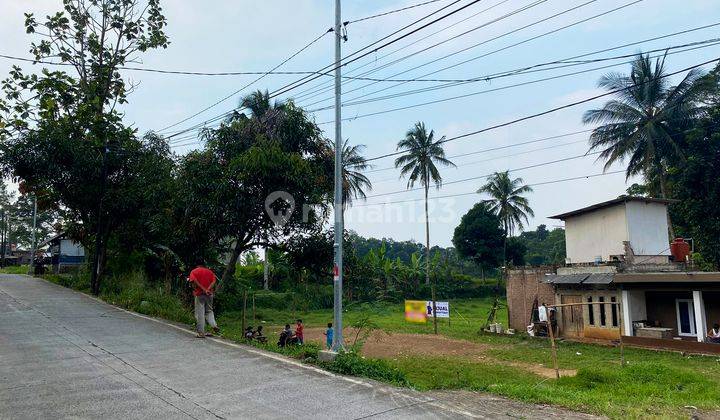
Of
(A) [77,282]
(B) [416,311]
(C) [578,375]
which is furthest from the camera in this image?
(B) [416,311]

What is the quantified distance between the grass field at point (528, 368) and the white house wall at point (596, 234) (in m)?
4.44

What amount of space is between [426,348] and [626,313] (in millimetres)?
8011

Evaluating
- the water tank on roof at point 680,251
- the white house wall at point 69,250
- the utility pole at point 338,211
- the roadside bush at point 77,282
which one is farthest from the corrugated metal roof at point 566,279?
the white house wall at point 69,250

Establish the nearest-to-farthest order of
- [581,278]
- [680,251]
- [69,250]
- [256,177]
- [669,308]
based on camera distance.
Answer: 1. [256,177]
2. [669,308]
3. [680,251]
4. [581,278]
5. [69,250]

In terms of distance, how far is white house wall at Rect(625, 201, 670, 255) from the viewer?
21.7 meters

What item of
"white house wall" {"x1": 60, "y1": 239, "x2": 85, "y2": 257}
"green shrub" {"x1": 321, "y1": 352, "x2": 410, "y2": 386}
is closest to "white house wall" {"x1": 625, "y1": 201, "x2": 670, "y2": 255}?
"green shrub" {"x1": 321, "y1": 352, "x2": 410, "y2": 386}

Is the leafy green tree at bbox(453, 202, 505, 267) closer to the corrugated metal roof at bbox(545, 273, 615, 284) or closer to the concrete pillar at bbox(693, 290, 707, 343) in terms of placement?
the corrugated metal roof at bbox(545, 273, 615, 284)

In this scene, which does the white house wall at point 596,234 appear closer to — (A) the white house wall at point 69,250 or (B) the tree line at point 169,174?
(B) the tree line at point 169,174

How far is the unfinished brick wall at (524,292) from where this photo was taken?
24.4m

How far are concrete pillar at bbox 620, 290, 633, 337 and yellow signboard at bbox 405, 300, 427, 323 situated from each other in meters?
9.94

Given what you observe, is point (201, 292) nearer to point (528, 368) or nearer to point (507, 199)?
point (528, 368)

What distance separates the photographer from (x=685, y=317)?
1969 centimetres

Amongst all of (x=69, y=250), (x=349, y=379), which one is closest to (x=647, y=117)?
(x=349, y=379)

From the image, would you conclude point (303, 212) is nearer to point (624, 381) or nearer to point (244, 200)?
point (244, 200)
